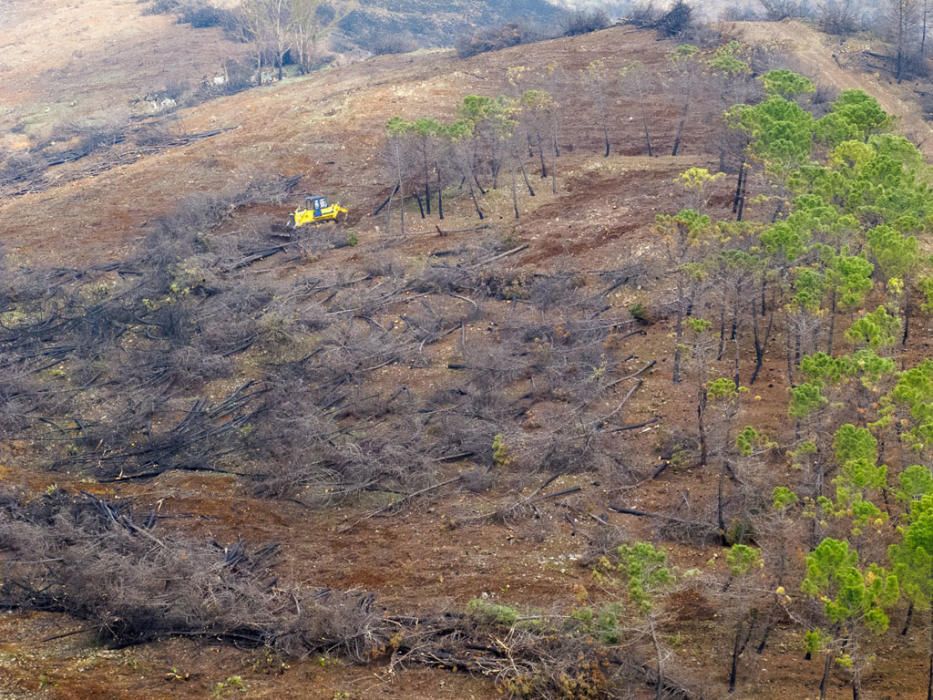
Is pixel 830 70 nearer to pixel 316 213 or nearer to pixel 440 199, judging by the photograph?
pixel 440 199

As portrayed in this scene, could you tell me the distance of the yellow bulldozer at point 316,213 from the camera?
29.5 metres

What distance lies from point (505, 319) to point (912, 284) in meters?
8.64

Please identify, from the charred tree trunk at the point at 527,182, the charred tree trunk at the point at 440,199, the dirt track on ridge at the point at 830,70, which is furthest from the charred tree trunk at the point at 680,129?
the charred tree trunk at the point at 440,199

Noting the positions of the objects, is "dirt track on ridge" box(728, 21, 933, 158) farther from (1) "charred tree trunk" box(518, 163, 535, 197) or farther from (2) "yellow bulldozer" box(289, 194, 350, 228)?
(2) "yellow bulldozer" box(289, 194, 350, 228)

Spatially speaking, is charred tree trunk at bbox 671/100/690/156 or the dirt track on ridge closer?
charred tree trunk at bbox 671/100/690/156

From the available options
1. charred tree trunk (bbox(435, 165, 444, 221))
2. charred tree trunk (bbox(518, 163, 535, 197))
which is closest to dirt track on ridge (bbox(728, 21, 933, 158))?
charred tree trunk (bbox(518, 163, 535, 197))

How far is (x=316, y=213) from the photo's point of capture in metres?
29.6

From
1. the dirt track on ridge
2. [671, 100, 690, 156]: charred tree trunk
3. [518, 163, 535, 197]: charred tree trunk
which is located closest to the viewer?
[518, 163, 535, 197]: charred tree trunk

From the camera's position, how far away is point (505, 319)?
75.1ft

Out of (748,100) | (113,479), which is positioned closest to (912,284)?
(748,100)

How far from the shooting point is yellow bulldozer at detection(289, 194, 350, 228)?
29453 millimetres

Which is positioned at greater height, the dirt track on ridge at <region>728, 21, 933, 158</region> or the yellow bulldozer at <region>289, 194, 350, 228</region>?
the dirt track on ridge at <region>728, 21, 933, 158</region>

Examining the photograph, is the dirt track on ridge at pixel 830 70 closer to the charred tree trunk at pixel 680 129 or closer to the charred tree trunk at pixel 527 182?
the charred tree trunk at pixel 680 129

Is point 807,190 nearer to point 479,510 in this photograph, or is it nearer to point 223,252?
point 479,510
